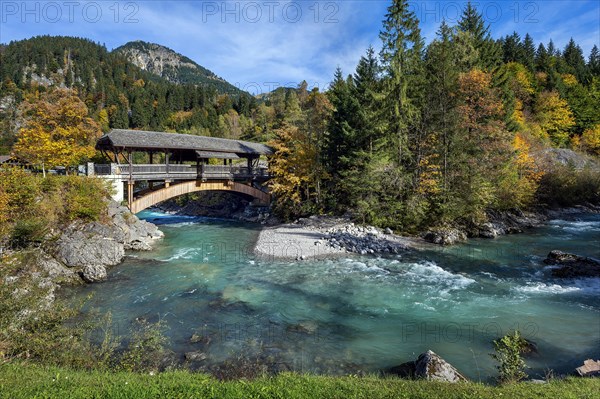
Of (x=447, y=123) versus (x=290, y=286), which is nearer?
(x=290, y=286)

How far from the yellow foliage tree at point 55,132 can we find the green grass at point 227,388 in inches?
797

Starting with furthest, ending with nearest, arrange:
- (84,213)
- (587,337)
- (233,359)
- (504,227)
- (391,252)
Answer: (504,227), (391,252), (84,213), (587,337), (233,359)

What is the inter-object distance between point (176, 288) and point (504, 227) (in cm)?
2592

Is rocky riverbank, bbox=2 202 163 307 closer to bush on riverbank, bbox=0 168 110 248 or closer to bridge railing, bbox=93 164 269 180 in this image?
bush on riverbank, bbox=0 168 110 248

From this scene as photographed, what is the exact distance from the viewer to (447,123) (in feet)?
79.3

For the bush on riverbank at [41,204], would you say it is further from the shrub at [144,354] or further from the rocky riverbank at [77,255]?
the shrub at [144,354]

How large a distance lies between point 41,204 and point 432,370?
1966 cm

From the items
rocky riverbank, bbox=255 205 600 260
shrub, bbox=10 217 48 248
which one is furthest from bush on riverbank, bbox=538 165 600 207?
shrub, bbox=10 217 48 248

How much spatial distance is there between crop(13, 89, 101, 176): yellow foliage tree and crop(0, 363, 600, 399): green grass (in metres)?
20.2

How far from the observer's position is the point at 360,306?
1254 centimetres

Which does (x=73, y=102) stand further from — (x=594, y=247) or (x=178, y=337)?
(x=594, y=247)

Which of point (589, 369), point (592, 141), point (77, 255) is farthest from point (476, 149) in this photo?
point (592, 141)

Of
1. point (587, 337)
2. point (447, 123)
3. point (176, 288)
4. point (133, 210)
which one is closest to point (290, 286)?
point (176, 288)

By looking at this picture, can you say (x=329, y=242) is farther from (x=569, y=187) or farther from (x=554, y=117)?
(x=554, y=117)
